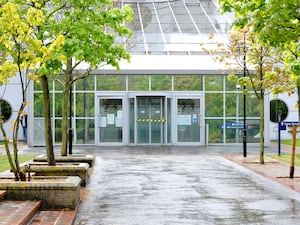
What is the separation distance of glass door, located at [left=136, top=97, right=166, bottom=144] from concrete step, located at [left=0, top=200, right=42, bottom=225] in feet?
69.3

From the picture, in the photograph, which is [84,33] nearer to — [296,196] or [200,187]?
[200,187]

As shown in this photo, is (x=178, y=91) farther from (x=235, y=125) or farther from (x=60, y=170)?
(x=60, y=170)

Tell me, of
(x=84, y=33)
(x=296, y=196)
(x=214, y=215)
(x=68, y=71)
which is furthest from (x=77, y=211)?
(x=68, y=71)

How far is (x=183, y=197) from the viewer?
1189 centimetres

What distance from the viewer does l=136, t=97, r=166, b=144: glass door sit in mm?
31188

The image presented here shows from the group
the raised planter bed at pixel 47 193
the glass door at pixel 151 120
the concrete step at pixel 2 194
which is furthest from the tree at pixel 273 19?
the glass door at pixel 151 120

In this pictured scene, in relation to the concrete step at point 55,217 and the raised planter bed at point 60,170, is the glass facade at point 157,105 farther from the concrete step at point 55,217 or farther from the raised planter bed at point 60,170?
the concrete step at point 55,217

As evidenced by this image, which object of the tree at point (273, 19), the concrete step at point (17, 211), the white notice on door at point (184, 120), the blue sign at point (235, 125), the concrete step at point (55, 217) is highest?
the tree at point (273, 19)

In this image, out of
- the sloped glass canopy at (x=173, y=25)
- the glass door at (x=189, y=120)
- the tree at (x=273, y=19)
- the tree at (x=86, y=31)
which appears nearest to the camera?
the tree at (x=273, y=19)

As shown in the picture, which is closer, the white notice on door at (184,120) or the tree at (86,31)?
the tree at (86,31)

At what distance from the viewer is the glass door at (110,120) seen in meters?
30.7

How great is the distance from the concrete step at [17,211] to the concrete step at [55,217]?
11 cm

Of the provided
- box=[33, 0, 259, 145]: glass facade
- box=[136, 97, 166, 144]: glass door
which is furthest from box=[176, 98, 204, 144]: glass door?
box=[136, 97, 166, 144]: glass door

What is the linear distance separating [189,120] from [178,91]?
1730mm
